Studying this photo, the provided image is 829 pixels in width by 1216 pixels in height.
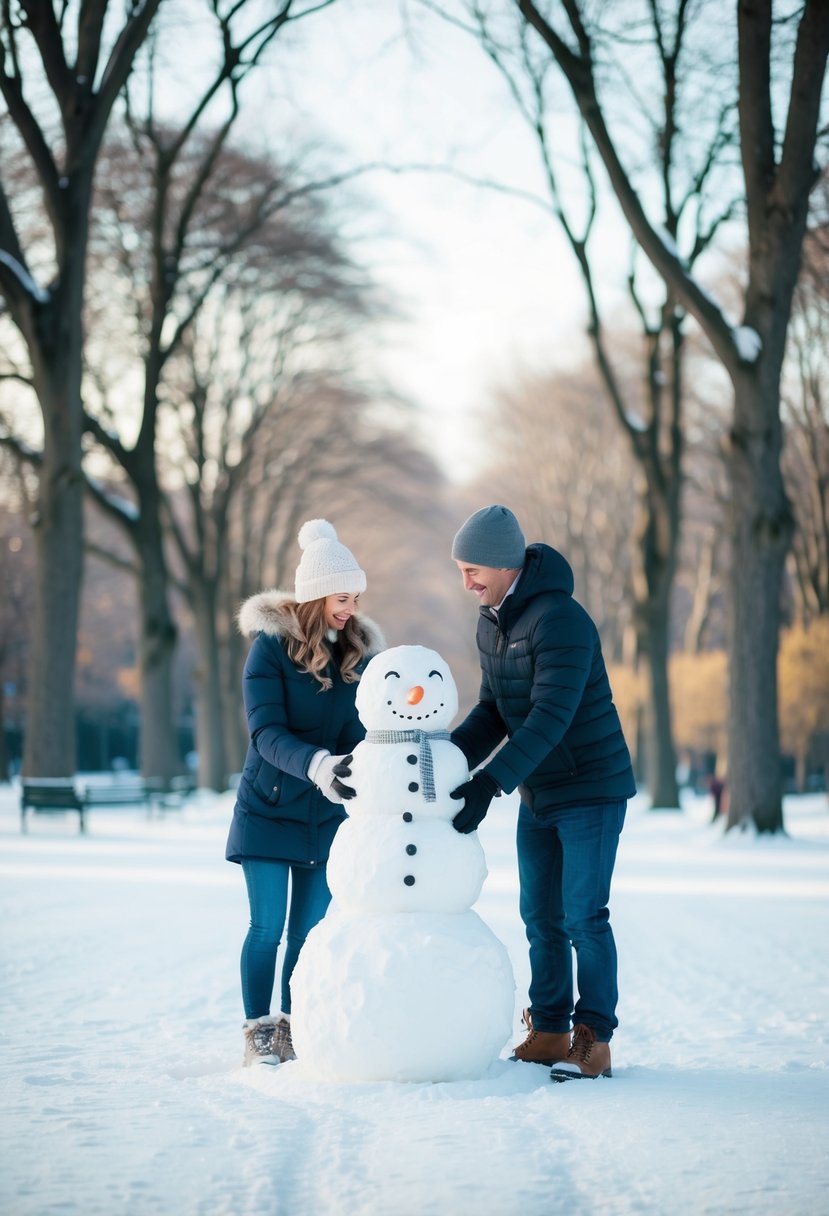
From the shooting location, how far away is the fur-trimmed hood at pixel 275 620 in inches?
221

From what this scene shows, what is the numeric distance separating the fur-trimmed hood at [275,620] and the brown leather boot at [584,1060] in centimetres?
163

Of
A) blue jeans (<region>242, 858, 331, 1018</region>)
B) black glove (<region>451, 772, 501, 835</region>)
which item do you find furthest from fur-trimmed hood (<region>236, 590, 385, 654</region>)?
black glove (<region>451, 772, 501, 835</region>)

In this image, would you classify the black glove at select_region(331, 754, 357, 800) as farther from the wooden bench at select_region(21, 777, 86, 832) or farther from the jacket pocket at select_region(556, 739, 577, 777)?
the wooden bench at select_region(21, 777, 86, 832)

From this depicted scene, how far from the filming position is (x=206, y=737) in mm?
28266

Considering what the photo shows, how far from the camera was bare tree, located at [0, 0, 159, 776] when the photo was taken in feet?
52.4

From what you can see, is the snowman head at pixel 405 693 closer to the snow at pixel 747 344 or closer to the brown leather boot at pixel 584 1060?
the brown leather boot at pixel 584 1060

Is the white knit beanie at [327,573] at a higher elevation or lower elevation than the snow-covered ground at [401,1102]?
higher

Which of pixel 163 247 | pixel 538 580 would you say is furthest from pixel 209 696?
pixel 538 580

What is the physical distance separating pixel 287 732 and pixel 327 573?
0.62m

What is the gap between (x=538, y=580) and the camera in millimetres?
5379

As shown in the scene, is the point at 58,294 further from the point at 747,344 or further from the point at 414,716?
the point at 414,716

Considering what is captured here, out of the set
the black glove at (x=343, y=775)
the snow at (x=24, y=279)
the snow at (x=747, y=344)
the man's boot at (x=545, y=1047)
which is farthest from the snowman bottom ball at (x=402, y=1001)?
the snow at (x=24, y=279)

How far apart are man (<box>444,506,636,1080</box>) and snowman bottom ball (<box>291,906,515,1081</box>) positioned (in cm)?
39

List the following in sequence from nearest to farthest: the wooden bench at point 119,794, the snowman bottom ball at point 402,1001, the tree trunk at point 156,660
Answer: the snowman bottom ball at point 402,1001 → the wooden bench at point 119,794 → the tree trunk at point 156,660
